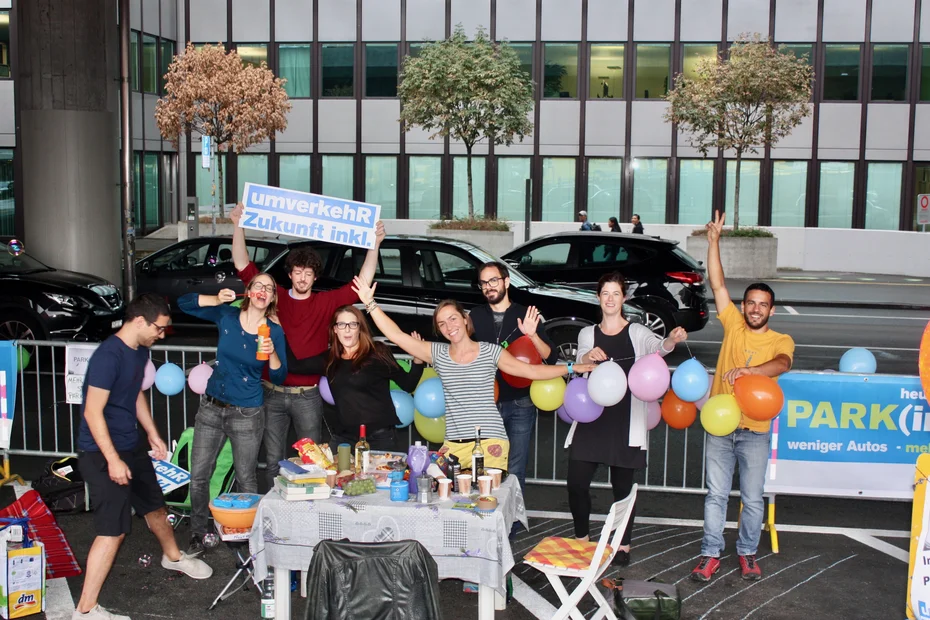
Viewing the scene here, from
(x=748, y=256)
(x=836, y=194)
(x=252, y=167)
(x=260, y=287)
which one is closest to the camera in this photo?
(x=260, y=287)

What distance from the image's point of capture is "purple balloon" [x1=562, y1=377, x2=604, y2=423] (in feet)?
22.1

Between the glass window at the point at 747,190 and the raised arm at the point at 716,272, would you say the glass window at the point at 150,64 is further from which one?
the raised arm at the point at 716,272

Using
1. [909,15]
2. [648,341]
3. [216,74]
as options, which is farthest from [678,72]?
[648,341]

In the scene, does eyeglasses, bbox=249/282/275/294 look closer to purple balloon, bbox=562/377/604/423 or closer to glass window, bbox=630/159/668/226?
purple balloon, bbox=562/377/604/423

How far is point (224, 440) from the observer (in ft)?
22.7

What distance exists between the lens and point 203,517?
7000 millimetres

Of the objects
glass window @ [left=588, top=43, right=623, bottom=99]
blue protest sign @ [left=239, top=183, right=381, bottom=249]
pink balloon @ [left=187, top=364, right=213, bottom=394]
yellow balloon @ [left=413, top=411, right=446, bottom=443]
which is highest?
glass window @ [left=588, top=43, right=623, bottom=99]

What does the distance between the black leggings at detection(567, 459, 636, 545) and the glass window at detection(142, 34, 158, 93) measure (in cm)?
2907

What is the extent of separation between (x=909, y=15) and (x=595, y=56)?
9.35 m

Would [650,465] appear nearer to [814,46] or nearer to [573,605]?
[573,605]

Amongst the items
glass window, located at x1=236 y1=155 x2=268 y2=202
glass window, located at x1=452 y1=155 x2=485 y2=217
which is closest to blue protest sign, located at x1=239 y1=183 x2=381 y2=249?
glass window, located at x1=452 y1=155 x2=485 y2=217

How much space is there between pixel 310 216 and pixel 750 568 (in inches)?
153

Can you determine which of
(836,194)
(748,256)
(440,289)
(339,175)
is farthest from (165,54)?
(440,289)

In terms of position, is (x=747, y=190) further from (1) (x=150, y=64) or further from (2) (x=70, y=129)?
(2) (x=70, y=129)
